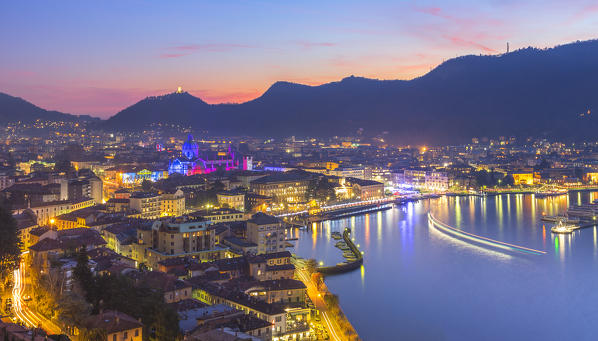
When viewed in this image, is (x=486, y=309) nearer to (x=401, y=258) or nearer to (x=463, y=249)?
(x=401, y=258)

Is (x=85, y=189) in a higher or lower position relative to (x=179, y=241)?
higher

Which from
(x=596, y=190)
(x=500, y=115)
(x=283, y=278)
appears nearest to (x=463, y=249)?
(x=283, y=278)

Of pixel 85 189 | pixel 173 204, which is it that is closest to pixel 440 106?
pixel 85 189

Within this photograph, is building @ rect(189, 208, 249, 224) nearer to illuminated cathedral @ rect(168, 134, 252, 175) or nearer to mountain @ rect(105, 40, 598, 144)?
illuminated cathedral @ rect(168, 134, 252, 175)

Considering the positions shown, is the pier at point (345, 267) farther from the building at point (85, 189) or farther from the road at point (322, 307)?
the building at point (85, 189)

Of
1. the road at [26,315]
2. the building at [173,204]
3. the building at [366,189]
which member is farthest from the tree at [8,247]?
the building at [366,189]

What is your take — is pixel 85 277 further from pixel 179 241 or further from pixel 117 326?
pixel 179 241
